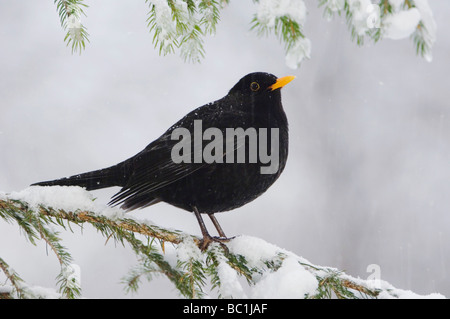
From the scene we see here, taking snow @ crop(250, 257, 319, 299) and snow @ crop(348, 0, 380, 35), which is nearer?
snow @ crop(250, 257, 319, 299)

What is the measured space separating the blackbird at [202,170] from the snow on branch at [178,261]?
32cm

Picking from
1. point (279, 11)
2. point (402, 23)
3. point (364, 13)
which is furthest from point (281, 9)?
point (402, 23)

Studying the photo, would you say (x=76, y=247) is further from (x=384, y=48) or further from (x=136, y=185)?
(x=384, y=48)

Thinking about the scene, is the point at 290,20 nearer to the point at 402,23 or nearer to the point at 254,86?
the point at 402,23

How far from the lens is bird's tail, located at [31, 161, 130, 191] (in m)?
2.37

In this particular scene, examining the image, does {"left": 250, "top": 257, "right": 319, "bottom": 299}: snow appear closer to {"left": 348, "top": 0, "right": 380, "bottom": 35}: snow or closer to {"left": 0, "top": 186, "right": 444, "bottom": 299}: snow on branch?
{"left": 0, "top": 186, "right": 444, "bottom": 299}: snow on branch

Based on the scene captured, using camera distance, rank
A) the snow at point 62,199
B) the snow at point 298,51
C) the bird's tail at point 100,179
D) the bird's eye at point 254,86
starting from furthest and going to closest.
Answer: the bird's eye at point 254,86 → the bird's tail at point 100,179 → the snow at point 298,51 → the snow at point 62,199

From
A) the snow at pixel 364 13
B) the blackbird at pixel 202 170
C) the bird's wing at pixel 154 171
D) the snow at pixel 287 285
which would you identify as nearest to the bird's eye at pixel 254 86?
the blackbird at pixel 202 170

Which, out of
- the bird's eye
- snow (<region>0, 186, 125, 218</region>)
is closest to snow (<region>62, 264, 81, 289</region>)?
snow (<region>0, 186, 125, 218</region>)

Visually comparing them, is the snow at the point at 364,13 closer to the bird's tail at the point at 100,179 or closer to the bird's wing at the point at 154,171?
the bird's wing at the point at 154,171

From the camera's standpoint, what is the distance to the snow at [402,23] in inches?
62.1

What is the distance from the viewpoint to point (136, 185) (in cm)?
246

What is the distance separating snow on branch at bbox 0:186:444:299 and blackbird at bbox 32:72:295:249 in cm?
32
